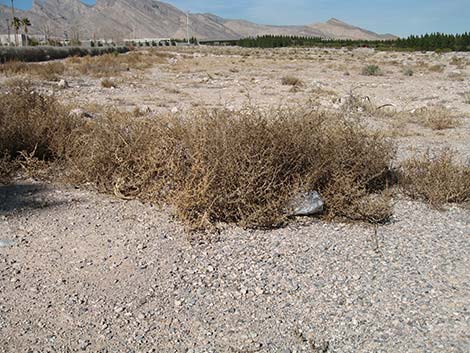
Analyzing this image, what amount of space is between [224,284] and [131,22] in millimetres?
154259

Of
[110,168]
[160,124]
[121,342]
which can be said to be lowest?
[121,342]

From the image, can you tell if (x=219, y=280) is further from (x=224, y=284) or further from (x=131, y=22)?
(x=131, y=22)

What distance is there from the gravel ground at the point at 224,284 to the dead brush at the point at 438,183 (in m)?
0.47

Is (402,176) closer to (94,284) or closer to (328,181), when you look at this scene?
(328,181)

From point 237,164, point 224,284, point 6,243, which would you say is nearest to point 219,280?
point 224,284

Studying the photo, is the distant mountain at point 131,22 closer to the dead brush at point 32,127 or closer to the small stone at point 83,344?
the dead brush at point 32,127

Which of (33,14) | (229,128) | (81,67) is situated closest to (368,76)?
(81,67)

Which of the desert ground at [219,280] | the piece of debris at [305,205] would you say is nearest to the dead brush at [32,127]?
the desert ground at [219,280]

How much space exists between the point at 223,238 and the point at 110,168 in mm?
1719

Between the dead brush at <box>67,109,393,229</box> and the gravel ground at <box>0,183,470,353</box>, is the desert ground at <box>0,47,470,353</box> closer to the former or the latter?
the gravel ground at <box>0,183,470,353</box>

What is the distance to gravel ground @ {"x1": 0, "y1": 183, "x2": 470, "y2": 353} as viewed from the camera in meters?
2.72

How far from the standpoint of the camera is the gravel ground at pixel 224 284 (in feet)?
8.91

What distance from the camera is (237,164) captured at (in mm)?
4172

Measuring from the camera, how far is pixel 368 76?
23078 millimetres
